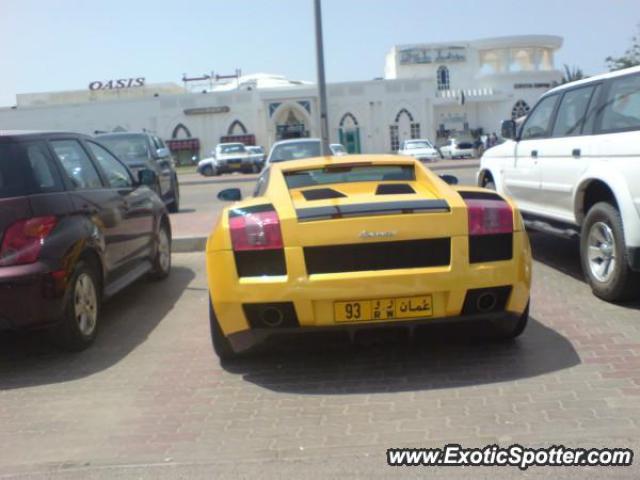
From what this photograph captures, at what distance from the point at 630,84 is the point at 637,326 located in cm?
203

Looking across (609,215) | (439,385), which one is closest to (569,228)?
(609,215)

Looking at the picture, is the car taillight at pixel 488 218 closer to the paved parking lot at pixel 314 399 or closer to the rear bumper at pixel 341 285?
the rear bumper at pixel 341 285

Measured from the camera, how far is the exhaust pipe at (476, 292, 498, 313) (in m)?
4.10

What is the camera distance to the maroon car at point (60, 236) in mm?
4480

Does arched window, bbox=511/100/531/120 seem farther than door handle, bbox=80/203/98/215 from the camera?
Yes

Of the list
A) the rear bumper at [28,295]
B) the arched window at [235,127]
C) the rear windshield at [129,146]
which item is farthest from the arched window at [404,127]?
the rear bumper at [28,295]

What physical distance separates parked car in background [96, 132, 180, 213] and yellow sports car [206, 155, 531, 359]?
30.6 feet

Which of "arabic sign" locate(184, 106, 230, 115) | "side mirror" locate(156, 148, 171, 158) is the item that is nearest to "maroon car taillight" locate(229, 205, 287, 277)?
"side mirror" locate(156, 148, 171, 158)

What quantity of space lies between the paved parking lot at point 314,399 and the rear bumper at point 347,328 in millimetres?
145

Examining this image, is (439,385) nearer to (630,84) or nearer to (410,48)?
(630,84)

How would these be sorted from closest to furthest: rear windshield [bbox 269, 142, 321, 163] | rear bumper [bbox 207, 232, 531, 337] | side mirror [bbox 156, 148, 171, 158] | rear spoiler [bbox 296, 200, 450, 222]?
rear bumper [bbox 207, 232, 531, 337] → rear spoiler [bbox 296, 200, 450, 222] → side mirror [bbox 156, 148, 171, 158] → rear windshield [bbox 269, 142, 321, 163]

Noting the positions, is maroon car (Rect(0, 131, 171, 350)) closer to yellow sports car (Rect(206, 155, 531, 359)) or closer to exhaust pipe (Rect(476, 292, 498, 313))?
yellow sports car (Rect(206, 155, 531, 359))

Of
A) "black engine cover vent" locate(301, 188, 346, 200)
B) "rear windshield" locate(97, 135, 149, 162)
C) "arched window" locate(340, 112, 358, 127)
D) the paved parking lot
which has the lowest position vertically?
"arched window" locate(340, 112, 358, 127)

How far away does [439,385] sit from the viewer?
404 centimetres
